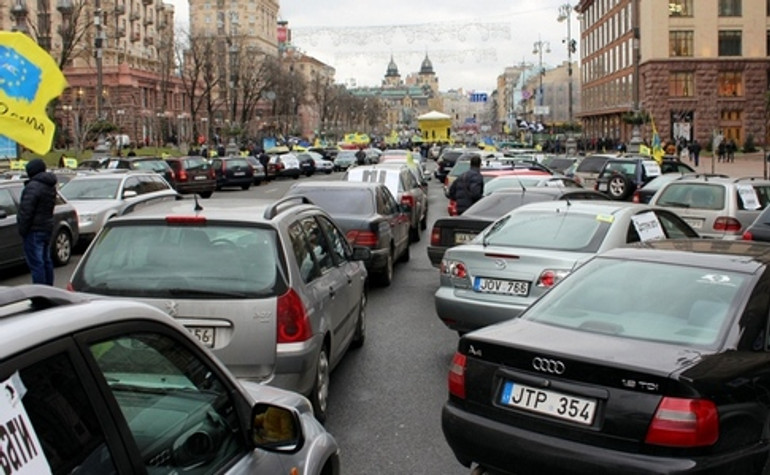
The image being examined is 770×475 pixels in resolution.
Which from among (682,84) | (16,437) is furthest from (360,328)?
(682,84)

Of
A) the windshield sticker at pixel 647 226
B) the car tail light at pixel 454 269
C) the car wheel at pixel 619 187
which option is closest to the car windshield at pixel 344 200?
the car tail light at pixel 454 269

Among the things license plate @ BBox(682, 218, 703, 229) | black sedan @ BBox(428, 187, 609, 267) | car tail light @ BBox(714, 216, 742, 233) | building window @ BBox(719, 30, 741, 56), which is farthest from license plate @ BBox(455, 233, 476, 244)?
building window @ BBox(719, 30, 741, 56)

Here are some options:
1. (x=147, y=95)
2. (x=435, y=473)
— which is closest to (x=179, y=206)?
(x=435, y=473)

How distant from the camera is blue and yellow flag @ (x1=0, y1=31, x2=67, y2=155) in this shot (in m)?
9.77

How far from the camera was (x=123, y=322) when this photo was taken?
88.5 inches

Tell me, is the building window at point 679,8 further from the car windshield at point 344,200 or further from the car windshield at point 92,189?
the car windshield at point 344,200

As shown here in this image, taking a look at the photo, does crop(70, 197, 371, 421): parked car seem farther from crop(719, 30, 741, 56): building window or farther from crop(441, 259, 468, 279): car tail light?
crop(719, 30, 741, 56): building window

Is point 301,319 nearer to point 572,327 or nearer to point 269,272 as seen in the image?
point 269,272

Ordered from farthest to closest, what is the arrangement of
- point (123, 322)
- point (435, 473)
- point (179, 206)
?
point (179, 206), point (435, 473), point (123, 322)

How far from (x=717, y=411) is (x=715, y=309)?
0.85 m

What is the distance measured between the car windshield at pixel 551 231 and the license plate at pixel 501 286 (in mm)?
491

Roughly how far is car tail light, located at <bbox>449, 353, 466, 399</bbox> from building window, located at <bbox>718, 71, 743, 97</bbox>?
6857 centimetres

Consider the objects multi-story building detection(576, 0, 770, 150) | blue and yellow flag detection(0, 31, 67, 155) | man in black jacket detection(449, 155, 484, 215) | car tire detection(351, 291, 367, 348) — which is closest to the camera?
car tire detection(351, 291, 367, 348)

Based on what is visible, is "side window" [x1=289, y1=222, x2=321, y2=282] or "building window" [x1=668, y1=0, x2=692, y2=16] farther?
"building window" [x1=668, y1=0, x2=692, y2=16]
